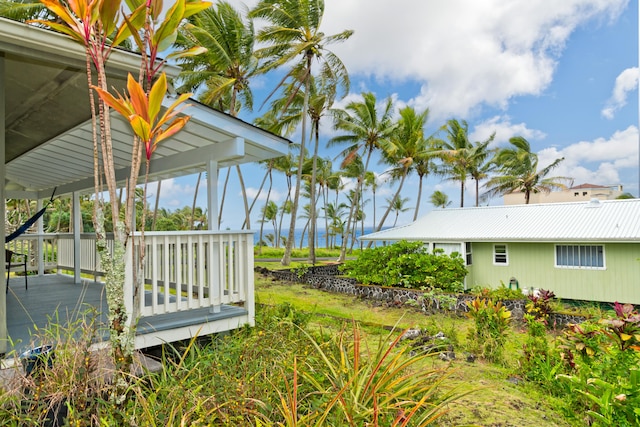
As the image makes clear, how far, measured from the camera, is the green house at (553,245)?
11227 mm

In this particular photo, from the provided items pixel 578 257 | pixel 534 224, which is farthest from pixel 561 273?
pixel 534 224

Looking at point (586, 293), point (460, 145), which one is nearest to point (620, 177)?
point (460, 145)

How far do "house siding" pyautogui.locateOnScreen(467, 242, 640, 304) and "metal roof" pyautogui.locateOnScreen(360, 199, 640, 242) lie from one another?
52 cm

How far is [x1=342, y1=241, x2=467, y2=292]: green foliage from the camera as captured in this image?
39.1 feet

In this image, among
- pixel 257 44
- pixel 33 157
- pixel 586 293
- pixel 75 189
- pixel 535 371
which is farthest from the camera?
pixel 257 44

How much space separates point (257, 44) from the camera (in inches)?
711

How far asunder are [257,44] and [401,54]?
34.9ft

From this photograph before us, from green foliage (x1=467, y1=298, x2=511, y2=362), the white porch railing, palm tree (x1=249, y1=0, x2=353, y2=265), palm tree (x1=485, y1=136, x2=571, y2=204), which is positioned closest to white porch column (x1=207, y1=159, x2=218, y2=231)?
the white porch railing

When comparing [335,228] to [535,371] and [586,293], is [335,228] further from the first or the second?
[535,371]

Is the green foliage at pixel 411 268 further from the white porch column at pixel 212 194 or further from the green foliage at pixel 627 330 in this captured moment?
the green foliage at pixel 627 330

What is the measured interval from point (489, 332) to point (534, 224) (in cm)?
934

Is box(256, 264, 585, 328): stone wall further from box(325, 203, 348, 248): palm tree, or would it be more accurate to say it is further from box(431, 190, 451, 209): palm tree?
box(431, 190, 451, 209): palm tree

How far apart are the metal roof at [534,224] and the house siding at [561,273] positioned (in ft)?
1.70

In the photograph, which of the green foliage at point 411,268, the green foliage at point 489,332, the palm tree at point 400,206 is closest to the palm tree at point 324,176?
the palm tree at point 400,206
